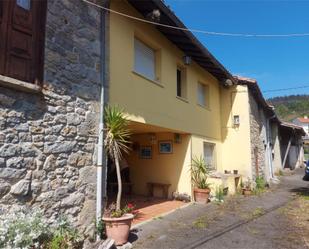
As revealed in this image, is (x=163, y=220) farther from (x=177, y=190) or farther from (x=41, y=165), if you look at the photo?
(x=41, y=165)

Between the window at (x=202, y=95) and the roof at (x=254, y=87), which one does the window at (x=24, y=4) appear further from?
the roof at (x=254, y=87)

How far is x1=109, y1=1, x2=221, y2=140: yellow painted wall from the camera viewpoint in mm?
7698

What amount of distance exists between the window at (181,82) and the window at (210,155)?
9.68 ft

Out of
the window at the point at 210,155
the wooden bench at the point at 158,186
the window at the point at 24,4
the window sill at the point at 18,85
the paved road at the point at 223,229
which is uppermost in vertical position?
the window at the point at 24,4

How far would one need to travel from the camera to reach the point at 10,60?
5023 millimetres

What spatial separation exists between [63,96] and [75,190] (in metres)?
1.83

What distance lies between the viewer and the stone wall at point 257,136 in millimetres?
15538

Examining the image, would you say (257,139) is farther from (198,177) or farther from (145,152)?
(145,152)

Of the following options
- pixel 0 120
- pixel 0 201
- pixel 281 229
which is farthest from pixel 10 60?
pixel 281 229

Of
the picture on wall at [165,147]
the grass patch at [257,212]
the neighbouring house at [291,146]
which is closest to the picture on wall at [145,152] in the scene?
the picture on wall at [165,147]

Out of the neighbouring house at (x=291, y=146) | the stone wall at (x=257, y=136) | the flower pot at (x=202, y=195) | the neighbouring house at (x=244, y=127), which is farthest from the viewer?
the neighbouring house at (x=291, y=146)

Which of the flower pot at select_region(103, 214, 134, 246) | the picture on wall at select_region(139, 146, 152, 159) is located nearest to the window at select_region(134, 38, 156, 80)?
the picture on wall at select_region(139, 146, 152, 159)

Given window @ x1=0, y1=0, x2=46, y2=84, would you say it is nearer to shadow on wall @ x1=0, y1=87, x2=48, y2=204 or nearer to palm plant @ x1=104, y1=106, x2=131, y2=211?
shadow on wall @ x1=0, y1=87, x2=48, y2=204

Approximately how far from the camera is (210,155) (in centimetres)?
1417
